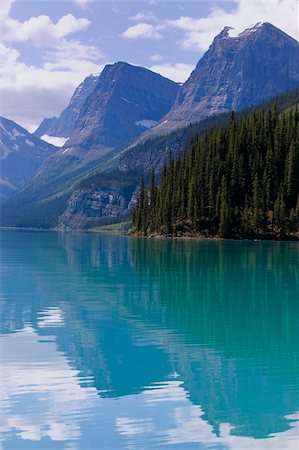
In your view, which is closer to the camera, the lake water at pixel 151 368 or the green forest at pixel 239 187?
the lake water at pixel 151 368

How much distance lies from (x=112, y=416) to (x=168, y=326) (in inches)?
574

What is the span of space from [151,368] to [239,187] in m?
151

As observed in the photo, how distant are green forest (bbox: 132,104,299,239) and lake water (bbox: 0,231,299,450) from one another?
366 ft

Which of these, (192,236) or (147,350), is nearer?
(147,350)

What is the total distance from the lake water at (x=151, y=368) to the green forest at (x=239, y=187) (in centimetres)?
11152

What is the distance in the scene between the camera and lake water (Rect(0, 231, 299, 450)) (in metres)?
17.8

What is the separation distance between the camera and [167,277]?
197 ft

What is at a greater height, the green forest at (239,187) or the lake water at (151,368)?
the green forest at (239,187)

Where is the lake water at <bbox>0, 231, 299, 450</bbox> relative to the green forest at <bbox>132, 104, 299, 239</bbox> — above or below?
below

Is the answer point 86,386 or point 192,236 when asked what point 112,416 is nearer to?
point 86,386

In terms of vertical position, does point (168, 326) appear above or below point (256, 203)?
below

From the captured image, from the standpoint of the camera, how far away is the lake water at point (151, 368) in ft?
58.4

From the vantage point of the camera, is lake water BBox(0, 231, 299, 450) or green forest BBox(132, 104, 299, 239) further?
green forest BBox(132, 104, 299, 239)

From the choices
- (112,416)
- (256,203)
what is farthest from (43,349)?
(256,203)
